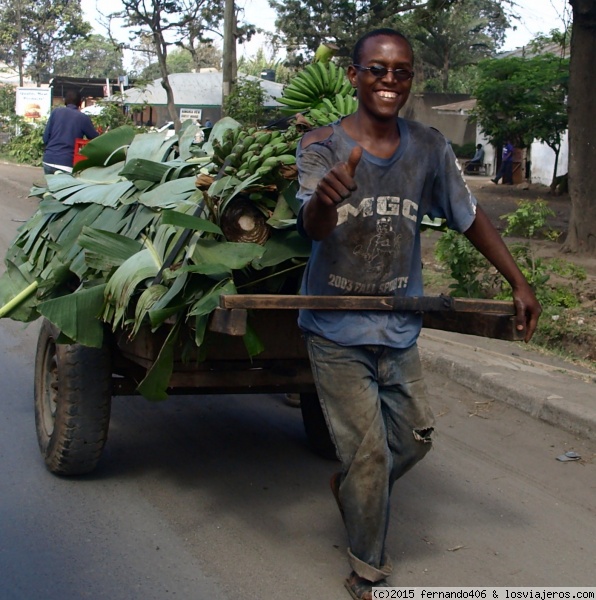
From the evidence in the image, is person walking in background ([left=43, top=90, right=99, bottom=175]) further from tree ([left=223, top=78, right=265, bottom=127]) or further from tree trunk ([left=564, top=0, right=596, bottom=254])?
tree ([left=223, top=78, right=265, bottom=127])

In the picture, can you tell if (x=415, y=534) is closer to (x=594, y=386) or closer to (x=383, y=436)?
(x=383, y=436)

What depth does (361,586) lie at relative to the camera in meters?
3.25

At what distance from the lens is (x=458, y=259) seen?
767 centimetres

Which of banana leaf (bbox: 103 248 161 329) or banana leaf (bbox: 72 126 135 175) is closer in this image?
banana leaf (bbox: 103 248 161 329)

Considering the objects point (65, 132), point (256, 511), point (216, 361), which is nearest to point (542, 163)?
point (65, 132)

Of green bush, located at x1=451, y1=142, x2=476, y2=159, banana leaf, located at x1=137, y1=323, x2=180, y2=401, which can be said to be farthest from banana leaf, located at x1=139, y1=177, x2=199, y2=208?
green bush, located at x1=451, y1=142, x2=476, y2=159

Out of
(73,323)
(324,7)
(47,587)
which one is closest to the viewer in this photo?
(47,587)

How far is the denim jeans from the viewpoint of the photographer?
3139 mm

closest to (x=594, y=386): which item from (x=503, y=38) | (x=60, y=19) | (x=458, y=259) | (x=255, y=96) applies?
(x=458, y=259)

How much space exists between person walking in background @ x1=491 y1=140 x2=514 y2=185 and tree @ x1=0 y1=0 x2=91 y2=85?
28.5 meters

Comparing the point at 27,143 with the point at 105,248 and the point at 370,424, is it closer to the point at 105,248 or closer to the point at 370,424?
the point at 105,248

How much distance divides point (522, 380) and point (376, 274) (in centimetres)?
312

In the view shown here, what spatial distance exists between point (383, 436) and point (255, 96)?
17.6m

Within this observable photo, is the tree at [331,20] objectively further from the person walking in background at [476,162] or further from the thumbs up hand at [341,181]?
the thumbs up hand at [341,181]
